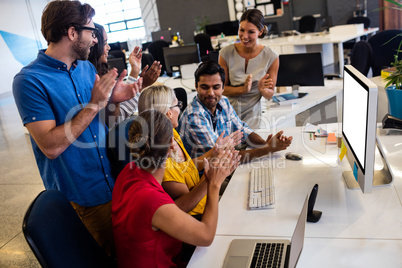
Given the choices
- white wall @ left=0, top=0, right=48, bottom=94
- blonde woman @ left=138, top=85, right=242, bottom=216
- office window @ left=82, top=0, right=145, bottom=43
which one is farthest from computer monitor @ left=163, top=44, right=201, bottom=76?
office window @ left=82, top=0, right=145, bottom=43

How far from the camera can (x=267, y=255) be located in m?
1.30

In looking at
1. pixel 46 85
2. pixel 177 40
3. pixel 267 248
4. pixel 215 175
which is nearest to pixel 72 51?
pixel 46 85

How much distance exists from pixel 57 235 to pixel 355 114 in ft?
3.88

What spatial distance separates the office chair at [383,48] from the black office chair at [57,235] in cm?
415

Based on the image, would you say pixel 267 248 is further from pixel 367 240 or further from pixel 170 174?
pixel 170 174

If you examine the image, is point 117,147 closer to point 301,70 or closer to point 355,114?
point 355,114

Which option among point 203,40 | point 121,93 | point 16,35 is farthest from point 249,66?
point 16,35

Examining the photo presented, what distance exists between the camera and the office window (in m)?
13.0

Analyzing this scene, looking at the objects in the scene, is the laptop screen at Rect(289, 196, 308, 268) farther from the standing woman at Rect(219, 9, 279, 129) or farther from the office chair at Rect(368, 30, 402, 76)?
the office chair at Rect(368, 30, 402, 76)

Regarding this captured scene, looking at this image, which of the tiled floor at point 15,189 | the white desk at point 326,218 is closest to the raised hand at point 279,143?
the white desk at point 326,218

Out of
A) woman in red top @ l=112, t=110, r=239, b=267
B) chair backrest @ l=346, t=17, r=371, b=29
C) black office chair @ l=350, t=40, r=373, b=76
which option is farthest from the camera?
chair backrest @ l=346, t=17, r=371, b=29

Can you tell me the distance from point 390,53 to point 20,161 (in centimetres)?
486

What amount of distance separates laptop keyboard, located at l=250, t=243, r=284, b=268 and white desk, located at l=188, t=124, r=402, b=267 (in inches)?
2.7

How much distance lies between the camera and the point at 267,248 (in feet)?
4.36
